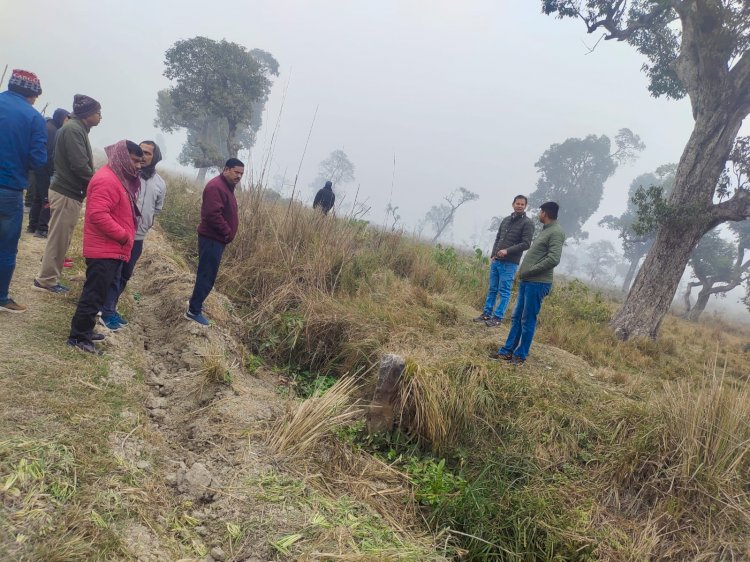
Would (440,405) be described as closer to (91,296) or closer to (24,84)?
(91,296)

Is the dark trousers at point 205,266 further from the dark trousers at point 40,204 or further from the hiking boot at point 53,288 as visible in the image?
the dark trousers at point 40,204

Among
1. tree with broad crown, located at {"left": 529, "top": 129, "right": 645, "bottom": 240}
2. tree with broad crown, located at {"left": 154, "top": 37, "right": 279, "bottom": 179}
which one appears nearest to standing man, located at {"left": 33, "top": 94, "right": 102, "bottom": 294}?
A: tree with broad crown, located at {"left": 154, "top": 37, "right": 279, "bottom": 179}

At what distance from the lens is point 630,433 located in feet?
10.5

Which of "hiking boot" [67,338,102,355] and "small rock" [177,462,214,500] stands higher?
"hiking boot" [67,338,102,355]

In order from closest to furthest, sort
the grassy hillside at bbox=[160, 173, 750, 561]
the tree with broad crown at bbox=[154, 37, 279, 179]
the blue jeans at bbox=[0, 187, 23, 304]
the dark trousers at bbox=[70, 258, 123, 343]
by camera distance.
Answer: the grassy hillside at bbox=[160, 173, 750, 561]
the dark trousers at bbox=[70, 258, 123, 343]
the blue jeans at bbox=[0, 187, 23, 304]
the tree with broad crown at bbox=[154, 37, 279, 179]

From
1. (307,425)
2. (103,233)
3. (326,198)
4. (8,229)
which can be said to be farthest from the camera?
(326,198)

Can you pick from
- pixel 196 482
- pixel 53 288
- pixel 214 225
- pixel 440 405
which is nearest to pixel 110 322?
pixel 53 288

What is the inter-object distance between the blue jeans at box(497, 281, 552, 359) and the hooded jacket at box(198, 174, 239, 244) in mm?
2984

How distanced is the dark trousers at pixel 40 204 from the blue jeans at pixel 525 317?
20.4 feet

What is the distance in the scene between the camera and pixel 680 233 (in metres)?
6.91

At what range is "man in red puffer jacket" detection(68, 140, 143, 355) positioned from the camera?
9.32 feet

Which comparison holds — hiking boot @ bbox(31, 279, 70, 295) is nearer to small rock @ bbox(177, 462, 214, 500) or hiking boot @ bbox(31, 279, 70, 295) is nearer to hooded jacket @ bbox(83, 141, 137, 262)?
hooded jacket @ bbox(83, 141, 137, 262)

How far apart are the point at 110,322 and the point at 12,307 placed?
0.68 meters

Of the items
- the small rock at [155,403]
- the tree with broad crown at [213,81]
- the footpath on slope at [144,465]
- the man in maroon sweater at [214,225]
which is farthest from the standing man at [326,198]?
the tree with broad crown at [213,81]
